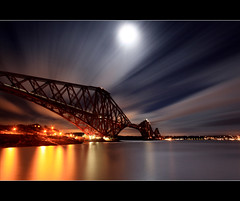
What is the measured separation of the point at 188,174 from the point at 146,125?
350 feet

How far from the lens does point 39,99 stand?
3453cm

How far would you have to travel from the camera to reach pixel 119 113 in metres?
76.2

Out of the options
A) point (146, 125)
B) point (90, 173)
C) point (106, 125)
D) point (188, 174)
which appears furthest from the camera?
point (146, 125)
